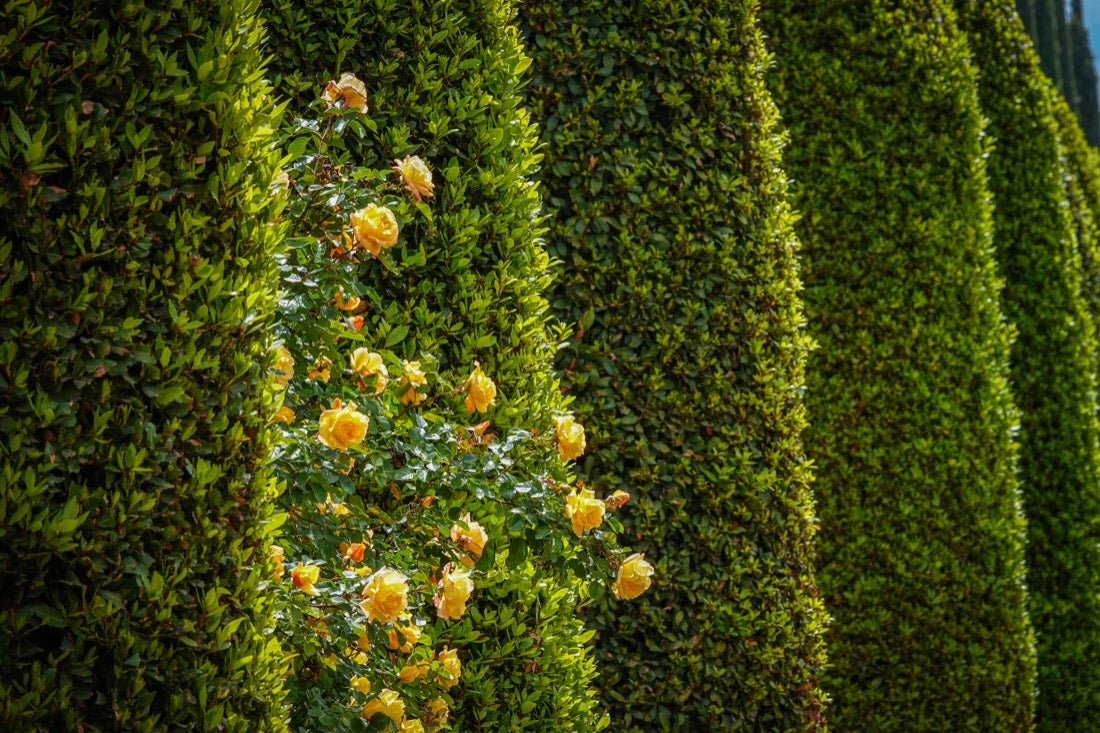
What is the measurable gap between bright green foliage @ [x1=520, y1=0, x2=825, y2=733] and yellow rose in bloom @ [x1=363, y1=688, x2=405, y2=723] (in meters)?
1.78

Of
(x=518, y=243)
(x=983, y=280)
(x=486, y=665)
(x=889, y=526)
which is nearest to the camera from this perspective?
(x=486, y=665)

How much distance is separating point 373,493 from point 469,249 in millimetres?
816

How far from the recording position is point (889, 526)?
21.2 ft

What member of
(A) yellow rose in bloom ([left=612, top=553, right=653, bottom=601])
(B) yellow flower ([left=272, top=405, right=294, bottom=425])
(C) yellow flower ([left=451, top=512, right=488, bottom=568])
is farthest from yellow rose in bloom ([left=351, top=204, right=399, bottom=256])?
(A) yellow rose in bloom ([left=612, top=553, right=653, bottom=601])

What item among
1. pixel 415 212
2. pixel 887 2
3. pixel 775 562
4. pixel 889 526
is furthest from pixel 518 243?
pixel 887 2

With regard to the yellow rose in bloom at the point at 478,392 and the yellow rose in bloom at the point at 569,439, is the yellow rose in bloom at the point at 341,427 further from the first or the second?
the yellow rose in bloom at the point at 569,439

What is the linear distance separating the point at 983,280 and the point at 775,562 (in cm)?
337

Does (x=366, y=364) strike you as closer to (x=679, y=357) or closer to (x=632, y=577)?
(x=632, y=577)

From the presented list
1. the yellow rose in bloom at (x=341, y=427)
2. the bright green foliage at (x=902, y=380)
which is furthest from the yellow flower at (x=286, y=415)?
the bright green foliage at (x=902, y=380)

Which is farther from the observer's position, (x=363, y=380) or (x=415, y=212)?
(x=415, y=212)

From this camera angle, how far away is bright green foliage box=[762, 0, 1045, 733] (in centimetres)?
640

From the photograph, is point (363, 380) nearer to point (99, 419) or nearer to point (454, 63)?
point (99, 419)

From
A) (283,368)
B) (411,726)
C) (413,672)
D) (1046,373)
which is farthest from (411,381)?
(1046,373)

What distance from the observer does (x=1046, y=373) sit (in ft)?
26.4
